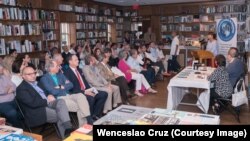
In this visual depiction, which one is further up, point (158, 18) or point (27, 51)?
point (158, 18)

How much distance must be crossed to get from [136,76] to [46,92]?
105 inches

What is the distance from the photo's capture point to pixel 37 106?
10.8 ft

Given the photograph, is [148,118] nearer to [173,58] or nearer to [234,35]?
[234,35]

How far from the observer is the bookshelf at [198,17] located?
10312 millimetres

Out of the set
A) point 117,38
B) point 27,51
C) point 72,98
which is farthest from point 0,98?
point 117,38

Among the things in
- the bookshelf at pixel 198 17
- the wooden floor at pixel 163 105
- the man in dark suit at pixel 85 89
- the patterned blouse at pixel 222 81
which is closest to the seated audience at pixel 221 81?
the patterned blouse at pixel 222 81

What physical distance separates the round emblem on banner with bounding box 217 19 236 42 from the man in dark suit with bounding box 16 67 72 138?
5141 mm

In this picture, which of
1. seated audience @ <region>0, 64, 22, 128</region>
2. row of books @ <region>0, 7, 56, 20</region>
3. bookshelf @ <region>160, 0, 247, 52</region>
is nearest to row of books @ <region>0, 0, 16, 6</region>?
row of books @ <region>0, 7, 56, 20</region>

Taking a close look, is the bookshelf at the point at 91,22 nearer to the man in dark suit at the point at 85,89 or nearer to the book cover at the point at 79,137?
the man in dark suit at the point at 85,89

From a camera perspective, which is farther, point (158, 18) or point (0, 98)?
point (158, 18)

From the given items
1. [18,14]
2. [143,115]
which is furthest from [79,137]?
[18,14]

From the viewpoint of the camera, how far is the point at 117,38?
41.1ft

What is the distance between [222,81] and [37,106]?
2.97 m

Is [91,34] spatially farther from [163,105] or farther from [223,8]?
[163,105]
